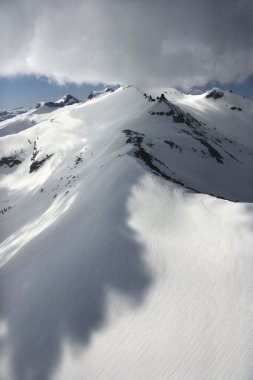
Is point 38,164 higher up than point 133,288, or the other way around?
point 133,288

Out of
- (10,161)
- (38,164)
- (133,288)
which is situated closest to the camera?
(133,288)

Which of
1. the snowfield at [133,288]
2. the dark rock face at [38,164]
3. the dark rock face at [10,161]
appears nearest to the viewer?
the snowfield at [133,288]

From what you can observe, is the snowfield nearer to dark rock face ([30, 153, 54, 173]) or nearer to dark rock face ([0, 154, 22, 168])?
dark rock face ([30, 153, 54, 173])

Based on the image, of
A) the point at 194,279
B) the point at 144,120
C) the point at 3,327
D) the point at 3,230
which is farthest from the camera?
the point at 144,120

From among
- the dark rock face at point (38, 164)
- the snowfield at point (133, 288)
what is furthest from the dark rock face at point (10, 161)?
the snowfield at point (133, 288)

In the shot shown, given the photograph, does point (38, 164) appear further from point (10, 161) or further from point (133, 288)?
point (133, 288)

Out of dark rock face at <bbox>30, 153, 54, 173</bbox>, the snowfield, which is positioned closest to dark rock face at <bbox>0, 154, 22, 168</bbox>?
dark rock face at <bbox>30, 153, 54, 173</bbox>

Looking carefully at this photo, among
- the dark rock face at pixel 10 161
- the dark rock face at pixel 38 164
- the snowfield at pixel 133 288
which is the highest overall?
the snowfield at pixel 133 288

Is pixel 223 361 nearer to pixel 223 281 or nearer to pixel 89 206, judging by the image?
pixel 223 281

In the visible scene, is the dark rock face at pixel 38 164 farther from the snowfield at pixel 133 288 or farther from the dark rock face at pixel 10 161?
the snowfield at pixel 133 288

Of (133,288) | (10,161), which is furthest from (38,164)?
(133,288)

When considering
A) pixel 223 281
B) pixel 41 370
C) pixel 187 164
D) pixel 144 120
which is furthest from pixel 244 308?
pixel 144 120
